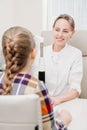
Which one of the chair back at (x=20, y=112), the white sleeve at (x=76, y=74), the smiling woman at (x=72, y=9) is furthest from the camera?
the smiling woman at (x=72, y=9)

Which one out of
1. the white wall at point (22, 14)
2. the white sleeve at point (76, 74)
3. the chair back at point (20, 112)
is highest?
the white wall at point (22, 14)

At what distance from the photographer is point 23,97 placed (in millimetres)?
827

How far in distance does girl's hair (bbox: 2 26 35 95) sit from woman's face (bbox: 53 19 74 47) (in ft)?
3.14

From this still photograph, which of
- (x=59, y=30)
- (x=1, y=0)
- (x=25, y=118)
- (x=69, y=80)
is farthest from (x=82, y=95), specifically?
(x=1, y=0)

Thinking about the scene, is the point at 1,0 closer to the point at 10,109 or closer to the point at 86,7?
the point at 86,7

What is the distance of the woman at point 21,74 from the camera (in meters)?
0.97

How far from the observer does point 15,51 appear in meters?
0.99

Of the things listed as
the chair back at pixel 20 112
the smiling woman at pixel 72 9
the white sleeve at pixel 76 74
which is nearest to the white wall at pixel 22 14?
the smiling woman at pixel 72 9

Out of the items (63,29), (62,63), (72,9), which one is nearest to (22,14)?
(72,9)

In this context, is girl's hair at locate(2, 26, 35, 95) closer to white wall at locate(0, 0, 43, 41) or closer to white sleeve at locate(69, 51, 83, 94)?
white sleeve at locate(69, 51, 83, 94)

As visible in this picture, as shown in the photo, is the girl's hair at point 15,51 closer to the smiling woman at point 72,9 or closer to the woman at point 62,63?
the woman at point 62,63

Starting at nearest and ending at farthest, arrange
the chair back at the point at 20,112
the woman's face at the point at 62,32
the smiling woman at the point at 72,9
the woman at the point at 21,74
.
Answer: the chair back at the point at 20,112 → the woman at the point at 21,74 → the woman's face at the point at 62,32 → the smiling woman at the point at 72,9

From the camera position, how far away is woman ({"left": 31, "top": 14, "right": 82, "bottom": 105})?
1885 mm

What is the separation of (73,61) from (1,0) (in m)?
1.89
